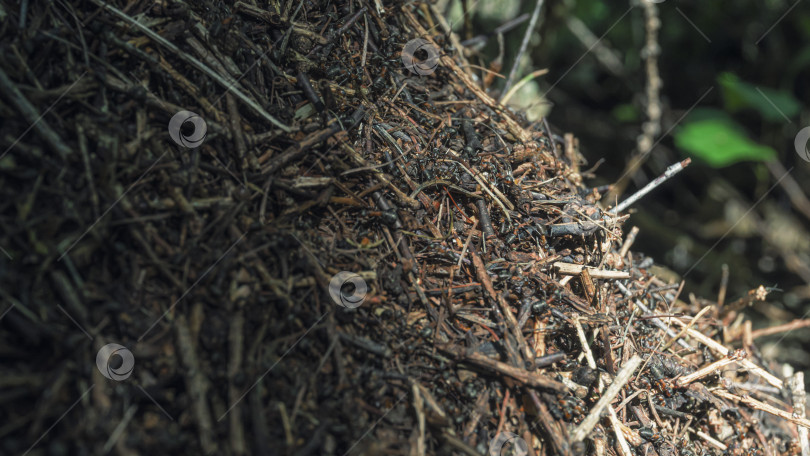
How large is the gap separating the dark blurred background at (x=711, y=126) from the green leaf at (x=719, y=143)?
1 cm

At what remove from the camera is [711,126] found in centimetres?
423

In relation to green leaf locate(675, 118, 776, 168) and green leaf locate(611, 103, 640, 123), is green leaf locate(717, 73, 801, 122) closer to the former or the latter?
green leaf locate(675, 118, 776, 168)

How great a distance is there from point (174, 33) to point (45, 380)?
3.24ft

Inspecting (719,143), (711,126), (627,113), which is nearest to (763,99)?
(711,126)

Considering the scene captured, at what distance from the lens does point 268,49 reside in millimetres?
1653

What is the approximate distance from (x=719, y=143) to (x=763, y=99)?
0.53 metres

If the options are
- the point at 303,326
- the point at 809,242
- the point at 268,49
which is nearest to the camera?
the point at 303,326

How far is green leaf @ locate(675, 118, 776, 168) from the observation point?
382 centimetres

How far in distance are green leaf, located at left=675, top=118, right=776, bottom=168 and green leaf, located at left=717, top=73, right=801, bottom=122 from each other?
22 cm

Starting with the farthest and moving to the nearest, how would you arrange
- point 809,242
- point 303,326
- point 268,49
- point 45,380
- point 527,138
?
point 809,242, point 527,138, point 268,49, point 303,326, point 45,380

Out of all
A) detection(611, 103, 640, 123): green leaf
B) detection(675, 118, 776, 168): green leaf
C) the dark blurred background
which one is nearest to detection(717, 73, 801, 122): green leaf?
the dark blurred background

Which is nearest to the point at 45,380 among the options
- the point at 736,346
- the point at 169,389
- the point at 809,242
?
the point at 169,389

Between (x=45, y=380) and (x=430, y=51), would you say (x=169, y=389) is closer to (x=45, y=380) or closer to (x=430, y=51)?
(x=45, y=380)

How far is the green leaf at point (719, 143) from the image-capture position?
12.5ft
